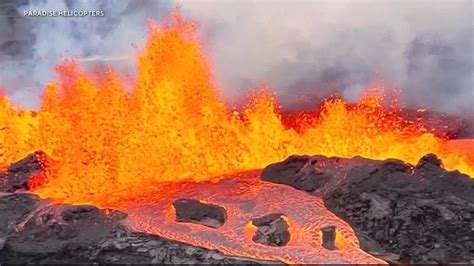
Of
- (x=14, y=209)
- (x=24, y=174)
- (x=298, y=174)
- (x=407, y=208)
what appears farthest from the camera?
(x=24, y=174)

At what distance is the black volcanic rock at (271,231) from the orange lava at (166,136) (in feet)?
11.3

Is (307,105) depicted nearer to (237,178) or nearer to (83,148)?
(237,178)

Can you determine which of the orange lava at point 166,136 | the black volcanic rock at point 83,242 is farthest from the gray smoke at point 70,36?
the black volcanic rock at point 83,242

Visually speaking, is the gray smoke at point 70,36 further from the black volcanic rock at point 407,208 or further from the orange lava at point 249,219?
the black volcanic rock at point 407,208

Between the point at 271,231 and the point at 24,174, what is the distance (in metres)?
7.59

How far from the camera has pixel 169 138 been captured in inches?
694

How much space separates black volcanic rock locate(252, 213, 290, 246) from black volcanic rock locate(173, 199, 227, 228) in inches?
33.3

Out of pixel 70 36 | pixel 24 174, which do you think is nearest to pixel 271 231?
pixel 24 174

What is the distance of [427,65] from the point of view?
24422 mm

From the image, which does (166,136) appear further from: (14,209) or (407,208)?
(407,208)

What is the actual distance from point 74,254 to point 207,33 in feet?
60.4

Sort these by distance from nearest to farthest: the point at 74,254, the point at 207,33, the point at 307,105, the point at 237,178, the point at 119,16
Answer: the point at 74,254 < the point at 237,178 < the point at 307,105 < the point at 207,33 < the point at 119,16

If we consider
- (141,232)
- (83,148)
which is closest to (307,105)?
(83,148)

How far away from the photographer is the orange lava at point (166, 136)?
16.4 metres
